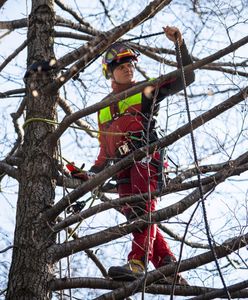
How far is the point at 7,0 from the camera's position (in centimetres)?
605

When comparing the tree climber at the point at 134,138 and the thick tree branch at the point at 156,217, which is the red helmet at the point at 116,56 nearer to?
the tree climber at the point at 134,138

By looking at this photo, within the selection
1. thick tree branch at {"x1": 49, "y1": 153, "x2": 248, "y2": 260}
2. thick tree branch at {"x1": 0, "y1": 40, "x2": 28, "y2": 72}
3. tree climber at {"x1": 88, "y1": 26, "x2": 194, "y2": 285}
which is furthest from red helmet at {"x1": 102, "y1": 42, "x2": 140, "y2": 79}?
thick tree branch at {"x1": 49, "y1": 153, "x2": 248, "y2": 260}

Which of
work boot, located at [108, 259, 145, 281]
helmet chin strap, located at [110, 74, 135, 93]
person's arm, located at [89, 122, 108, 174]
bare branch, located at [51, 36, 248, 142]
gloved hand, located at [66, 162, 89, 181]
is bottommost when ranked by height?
work boot, located at [108, 259, 145, 281]

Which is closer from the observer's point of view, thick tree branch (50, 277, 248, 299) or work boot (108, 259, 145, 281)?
thick tree branch (50, 277, 248, 299)

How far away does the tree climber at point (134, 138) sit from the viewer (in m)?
5.43

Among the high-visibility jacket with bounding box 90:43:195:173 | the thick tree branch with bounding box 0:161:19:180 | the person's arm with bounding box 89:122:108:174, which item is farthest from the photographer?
the person's arm with bounding box 89:122:108:174

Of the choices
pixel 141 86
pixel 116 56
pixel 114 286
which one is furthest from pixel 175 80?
pixel 114 286

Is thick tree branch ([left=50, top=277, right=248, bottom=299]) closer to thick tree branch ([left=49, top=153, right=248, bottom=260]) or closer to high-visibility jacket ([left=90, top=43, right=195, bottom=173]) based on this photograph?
thick tree branch ([left=49, top=153, right=248, bottom=260])

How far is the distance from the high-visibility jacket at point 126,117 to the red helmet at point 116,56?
392mm

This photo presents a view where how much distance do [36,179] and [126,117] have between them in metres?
1.03

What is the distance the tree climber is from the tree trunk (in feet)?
1.63

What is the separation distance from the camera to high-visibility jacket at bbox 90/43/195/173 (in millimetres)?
5953

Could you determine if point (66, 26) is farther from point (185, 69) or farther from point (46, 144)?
point (185, 69)

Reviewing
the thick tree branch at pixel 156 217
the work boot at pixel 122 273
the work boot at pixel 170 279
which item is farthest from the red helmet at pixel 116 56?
the work boot at pixel 122 273
